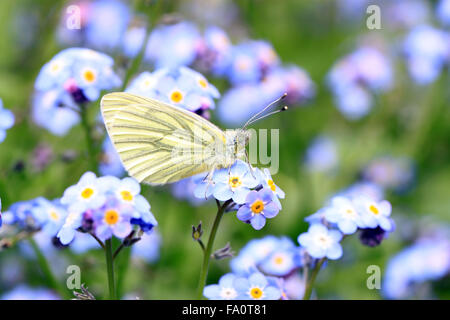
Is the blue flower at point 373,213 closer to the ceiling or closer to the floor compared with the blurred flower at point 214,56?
closer to the floor

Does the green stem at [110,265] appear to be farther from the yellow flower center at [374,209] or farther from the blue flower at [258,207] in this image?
the yellow flower center at [374,209]

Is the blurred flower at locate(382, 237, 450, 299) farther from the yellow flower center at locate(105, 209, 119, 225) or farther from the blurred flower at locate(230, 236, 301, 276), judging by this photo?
the yellow flower center at locate(105, 209, 119, 225)

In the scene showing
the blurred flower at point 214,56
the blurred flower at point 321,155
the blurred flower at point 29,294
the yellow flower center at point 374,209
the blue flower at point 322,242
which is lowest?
the blurred flower at point 29,294

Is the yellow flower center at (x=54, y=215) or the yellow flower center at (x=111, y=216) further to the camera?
the yellow flower center at (x=54, y=215)

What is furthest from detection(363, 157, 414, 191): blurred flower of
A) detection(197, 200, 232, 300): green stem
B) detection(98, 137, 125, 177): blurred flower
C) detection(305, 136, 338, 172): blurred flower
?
detection(197, 200, 232, 300): green stem

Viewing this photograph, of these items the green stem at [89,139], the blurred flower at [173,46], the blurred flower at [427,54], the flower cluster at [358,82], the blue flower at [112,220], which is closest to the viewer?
the blue flower at [112,220]

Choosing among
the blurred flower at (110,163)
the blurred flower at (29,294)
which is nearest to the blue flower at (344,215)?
the blurred flower at (110,163)
